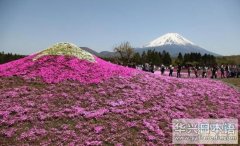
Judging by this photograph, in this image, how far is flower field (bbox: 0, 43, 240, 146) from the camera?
836 inches

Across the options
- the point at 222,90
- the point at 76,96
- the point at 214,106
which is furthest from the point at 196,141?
the point at 222,90

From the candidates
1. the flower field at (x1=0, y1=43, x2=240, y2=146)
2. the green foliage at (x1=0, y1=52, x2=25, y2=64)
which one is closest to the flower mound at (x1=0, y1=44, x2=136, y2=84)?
the flower field at (x1=0, y1=43, x2=240, y2=146)

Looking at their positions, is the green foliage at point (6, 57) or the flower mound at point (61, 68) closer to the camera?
the flower mound at point (61, 68)

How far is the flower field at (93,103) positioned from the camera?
2123 centimetres

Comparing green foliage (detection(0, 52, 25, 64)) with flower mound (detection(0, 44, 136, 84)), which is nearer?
flower mound (detection(0, 44, 136, 84))

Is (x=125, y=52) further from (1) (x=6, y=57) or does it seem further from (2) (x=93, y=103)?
(2) (x=93, y=103)

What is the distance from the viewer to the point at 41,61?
110 ft

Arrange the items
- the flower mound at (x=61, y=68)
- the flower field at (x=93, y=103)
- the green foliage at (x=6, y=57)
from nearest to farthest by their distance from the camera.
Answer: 1. the flower field at (x=93, y=103)
2. the flower mound at (x=61, y=68)
3. the green foliage at (x=6, y=57)

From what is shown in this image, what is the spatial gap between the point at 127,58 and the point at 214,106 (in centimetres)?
11266

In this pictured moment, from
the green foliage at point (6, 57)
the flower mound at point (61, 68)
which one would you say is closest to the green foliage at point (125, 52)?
the green foliage at point (6, 57)

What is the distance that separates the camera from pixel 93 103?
84.6 feet

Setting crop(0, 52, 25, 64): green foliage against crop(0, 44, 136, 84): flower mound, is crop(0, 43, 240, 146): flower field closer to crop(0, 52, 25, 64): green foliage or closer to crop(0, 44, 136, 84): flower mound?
crop(0, 44, 136, 84): flower mound

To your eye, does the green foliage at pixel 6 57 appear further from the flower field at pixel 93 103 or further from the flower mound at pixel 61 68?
the flower field at pixel 93 103

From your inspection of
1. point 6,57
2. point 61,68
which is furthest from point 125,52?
point 61,68
